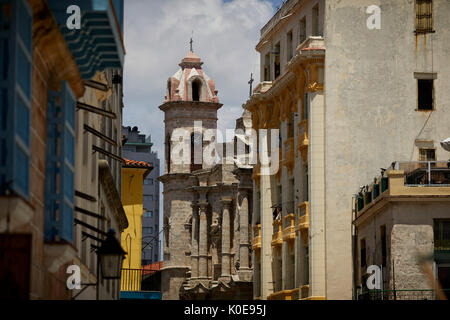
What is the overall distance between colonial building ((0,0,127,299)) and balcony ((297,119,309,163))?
24.5m

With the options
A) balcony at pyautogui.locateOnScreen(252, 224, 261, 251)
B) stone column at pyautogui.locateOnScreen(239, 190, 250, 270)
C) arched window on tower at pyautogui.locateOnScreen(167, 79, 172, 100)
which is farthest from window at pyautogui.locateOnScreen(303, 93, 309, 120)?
arched window on tower at pyautogui.locateOnScreen(167, 79, 172, 100)

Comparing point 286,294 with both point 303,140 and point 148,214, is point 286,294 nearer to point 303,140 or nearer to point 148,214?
point 303,140

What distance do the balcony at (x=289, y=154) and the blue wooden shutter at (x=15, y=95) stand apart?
34.5 meters

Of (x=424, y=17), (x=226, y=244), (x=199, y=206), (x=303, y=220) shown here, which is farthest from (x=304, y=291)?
(x=199, y=206)

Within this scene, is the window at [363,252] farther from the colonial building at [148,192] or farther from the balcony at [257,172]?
the colonial building at [148,192]

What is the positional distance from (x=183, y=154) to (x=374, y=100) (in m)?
55.5

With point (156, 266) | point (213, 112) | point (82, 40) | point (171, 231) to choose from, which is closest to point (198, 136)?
point (213, 112)

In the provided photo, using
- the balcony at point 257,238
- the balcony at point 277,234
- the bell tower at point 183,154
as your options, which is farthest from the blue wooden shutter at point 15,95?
the bell tower at point 183,154

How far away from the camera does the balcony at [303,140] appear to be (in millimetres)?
45938

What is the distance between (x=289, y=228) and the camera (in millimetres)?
48312

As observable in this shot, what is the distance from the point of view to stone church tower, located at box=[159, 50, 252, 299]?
273 feet

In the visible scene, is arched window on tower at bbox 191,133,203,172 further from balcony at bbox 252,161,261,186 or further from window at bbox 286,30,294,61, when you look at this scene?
window at bbox 286,30,294,61

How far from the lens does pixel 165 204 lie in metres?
97.8
